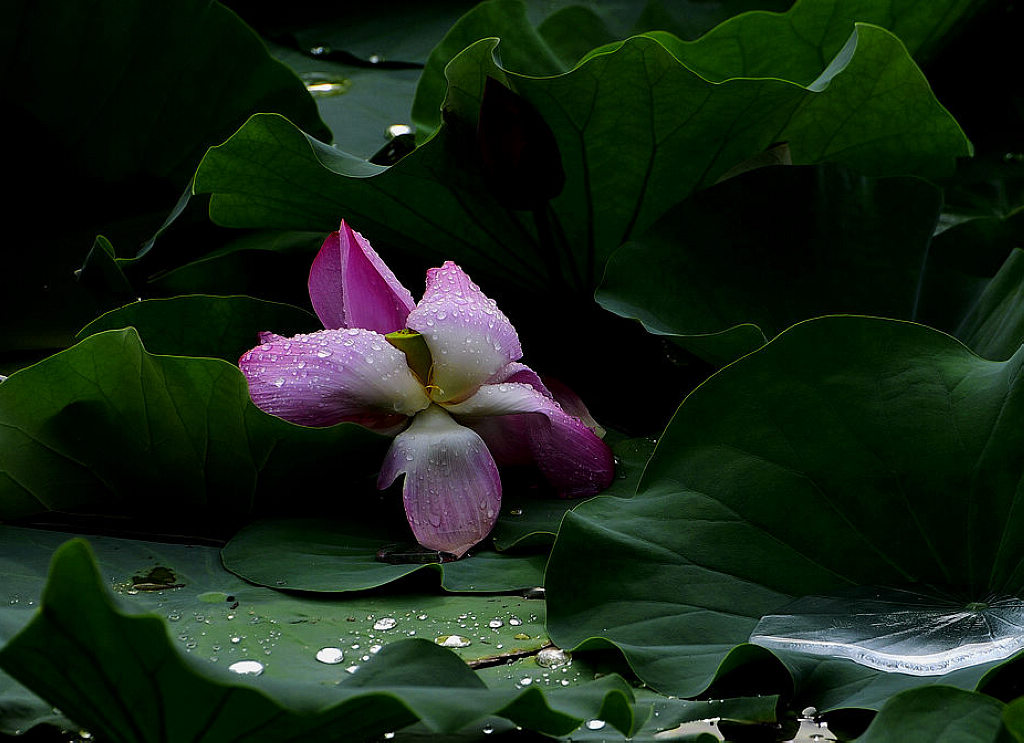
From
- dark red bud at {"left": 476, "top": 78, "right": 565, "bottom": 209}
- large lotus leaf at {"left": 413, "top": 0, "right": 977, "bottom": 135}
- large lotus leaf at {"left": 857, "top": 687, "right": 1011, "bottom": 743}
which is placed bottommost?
large lotus leaf at {"left": 857, "top": 687, "right": 1011, "bottom": 743}

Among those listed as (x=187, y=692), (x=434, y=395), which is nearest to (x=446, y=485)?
(x=434, y=395)

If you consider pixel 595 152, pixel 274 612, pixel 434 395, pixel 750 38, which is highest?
pixel 750 38

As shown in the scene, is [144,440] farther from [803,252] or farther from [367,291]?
[803,252]

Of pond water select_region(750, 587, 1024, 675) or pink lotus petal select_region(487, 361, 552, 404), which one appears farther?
pink lotus petal select_region(487, 361, 552, 404)

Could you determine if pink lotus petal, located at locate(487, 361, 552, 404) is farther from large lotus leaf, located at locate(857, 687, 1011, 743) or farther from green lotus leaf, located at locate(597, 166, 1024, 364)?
large lotus leaf, located at locate(857, 687, 1011, 743)

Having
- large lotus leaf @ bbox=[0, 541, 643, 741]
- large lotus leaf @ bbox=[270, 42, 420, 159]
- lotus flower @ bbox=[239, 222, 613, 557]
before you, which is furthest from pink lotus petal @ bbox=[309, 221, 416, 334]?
large lotus leaf @ bbox=[270, 42, 420, 159]

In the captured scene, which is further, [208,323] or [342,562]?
[208,323]
